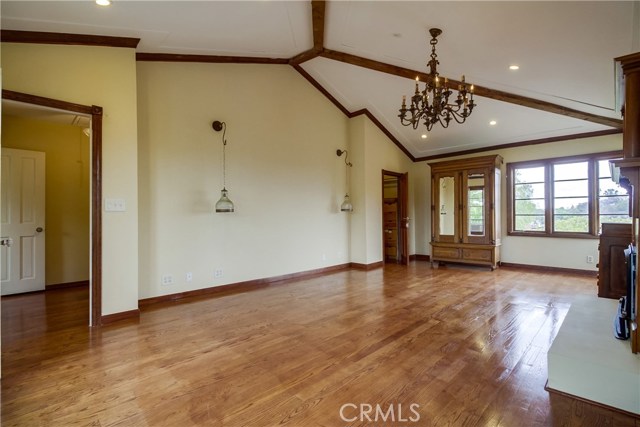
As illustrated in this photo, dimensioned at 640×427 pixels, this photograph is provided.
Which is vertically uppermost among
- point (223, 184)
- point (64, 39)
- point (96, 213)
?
point (64, 39)

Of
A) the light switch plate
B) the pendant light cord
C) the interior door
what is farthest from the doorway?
the light switch plate

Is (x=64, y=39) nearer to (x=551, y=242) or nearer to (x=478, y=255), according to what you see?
(x=478, y=255)

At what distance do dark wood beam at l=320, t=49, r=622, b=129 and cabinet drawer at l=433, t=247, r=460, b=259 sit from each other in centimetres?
300

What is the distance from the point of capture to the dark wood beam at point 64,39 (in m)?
2.79

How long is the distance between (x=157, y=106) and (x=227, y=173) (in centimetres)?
123

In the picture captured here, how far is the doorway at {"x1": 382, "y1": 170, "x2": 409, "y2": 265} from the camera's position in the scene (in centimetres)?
709

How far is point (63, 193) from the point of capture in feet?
15.9

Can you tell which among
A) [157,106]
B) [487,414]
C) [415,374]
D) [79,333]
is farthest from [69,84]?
[487,414]

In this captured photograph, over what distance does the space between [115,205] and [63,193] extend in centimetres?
252

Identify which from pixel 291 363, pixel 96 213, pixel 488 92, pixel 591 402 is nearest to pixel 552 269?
pixel 488 92

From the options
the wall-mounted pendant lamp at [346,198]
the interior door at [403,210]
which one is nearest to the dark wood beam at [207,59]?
the wall-mounted pendant lamp at [346,198]

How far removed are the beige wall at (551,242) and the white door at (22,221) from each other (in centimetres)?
835

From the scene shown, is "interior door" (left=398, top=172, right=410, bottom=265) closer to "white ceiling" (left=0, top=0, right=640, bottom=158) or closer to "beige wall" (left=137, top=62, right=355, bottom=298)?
"beige wall" (left=137, top=62, right=355, bottom=298)

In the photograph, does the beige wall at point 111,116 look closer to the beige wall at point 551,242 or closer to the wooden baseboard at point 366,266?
the wooden baseboard at point 366,266
